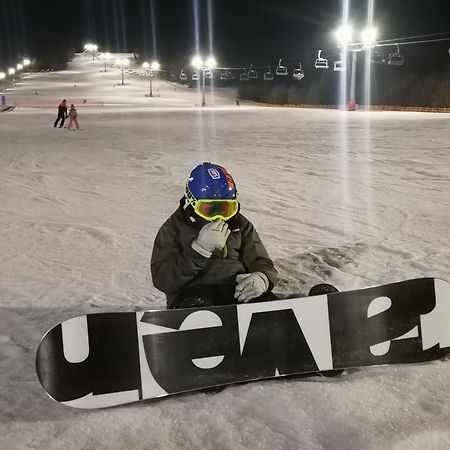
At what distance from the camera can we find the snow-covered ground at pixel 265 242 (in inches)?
100

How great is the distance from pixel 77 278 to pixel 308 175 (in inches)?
235

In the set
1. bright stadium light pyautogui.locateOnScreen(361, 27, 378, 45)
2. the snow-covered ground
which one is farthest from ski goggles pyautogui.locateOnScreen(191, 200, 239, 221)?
bright stadium light pyautogui.locateOnScreen(361, 27, 378, 45)

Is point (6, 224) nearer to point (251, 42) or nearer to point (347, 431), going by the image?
point (347, 431)

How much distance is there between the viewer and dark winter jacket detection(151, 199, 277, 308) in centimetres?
309

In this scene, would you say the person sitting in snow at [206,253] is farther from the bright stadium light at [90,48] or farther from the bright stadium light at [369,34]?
the bright stadium light at [90,48]

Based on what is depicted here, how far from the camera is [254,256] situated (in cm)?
338

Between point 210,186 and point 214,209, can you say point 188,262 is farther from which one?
point 210,186

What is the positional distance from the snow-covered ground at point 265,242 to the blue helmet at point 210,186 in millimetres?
1041

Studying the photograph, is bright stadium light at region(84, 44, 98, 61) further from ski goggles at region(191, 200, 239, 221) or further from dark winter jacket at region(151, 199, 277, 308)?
Answer: ski goggles at region(191, 200, 239, 221)

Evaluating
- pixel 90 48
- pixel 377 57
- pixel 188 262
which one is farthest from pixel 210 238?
pixel 90 48

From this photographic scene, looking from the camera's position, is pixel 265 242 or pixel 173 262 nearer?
pixel 173 262

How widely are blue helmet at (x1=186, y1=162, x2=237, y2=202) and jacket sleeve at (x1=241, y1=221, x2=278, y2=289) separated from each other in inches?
14.4

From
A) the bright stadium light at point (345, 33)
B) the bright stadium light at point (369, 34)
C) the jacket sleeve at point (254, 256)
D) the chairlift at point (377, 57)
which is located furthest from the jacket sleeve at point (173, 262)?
the bright stadium light at point (345, 33)

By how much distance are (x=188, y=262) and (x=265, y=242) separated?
268 cm
